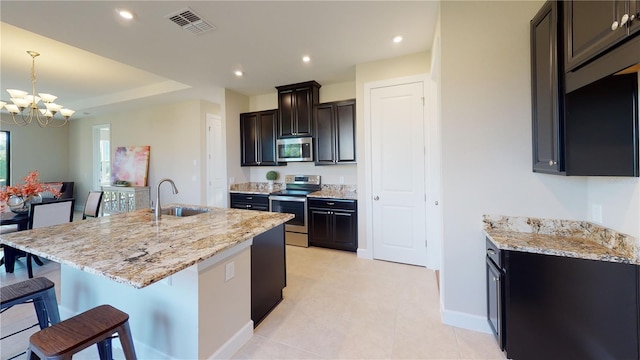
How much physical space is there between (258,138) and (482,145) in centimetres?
367

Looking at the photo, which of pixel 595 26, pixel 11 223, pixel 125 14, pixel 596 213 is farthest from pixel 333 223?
pixel 11 223

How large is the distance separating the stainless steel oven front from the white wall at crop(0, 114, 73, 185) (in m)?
7.38

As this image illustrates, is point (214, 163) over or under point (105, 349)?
over

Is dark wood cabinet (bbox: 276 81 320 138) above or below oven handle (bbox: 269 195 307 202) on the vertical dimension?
above

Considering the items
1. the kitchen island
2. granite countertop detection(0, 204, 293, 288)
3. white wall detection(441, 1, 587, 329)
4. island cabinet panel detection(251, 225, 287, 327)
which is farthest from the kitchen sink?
white wall detection(441, 1, 587, 329)

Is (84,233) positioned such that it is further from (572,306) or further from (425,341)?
(572,306)

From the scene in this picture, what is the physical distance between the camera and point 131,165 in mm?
5957

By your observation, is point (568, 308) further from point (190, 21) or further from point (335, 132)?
point (190, 21)

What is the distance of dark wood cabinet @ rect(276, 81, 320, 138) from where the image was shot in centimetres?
416

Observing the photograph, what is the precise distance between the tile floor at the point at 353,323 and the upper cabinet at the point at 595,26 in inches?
76.6

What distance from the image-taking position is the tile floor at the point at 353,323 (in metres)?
1.77

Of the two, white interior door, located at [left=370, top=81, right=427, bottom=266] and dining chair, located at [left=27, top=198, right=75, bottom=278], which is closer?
dining chair, located at [left=27, top=198, right=75, bottom=278]

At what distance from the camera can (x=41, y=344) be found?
1082 mm

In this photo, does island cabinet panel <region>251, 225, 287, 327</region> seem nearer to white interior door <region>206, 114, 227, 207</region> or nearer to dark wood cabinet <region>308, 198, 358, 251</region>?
dark wood cabinet <region>308, 198, 358, 251</region>
